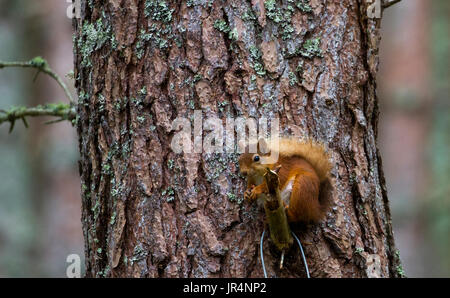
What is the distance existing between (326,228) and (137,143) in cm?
70

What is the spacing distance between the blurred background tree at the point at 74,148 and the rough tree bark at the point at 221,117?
472 centimetres

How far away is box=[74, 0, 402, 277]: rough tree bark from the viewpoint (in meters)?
1.86

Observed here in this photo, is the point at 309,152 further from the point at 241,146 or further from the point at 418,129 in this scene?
the point at 418,129

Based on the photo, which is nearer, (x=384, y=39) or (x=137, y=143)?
(x=137, y=143)

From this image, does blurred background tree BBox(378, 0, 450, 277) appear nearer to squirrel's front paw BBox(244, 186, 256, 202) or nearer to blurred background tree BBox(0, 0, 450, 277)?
blurred background tree BBox(0, 0, 450, 277)

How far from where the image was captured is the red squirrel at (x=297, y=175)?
184 cm

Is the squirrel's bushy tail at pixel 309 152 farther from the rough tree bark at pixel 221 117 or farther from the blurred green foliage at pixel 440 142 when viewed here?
the blurred green foliage at pixel 440 142

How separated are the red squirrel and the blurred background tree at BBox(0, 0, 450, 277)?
16.3ft

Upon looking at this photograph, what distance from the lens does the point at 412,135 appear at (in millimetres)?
7941

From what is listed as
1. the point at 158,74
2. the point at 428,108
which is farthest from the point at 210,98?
the point at 428,108

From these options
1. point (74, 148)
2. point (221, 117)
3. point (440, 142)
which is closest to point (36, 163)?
point (74, 148)

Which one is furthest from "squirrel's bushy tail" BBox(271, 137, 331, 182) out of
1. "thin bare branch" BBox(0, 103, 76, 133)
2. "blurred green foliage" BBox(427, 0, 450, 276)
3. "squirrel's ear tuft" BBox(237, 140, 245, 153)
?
"blurred green foliage" BBox(427, 0, 450, 276)
